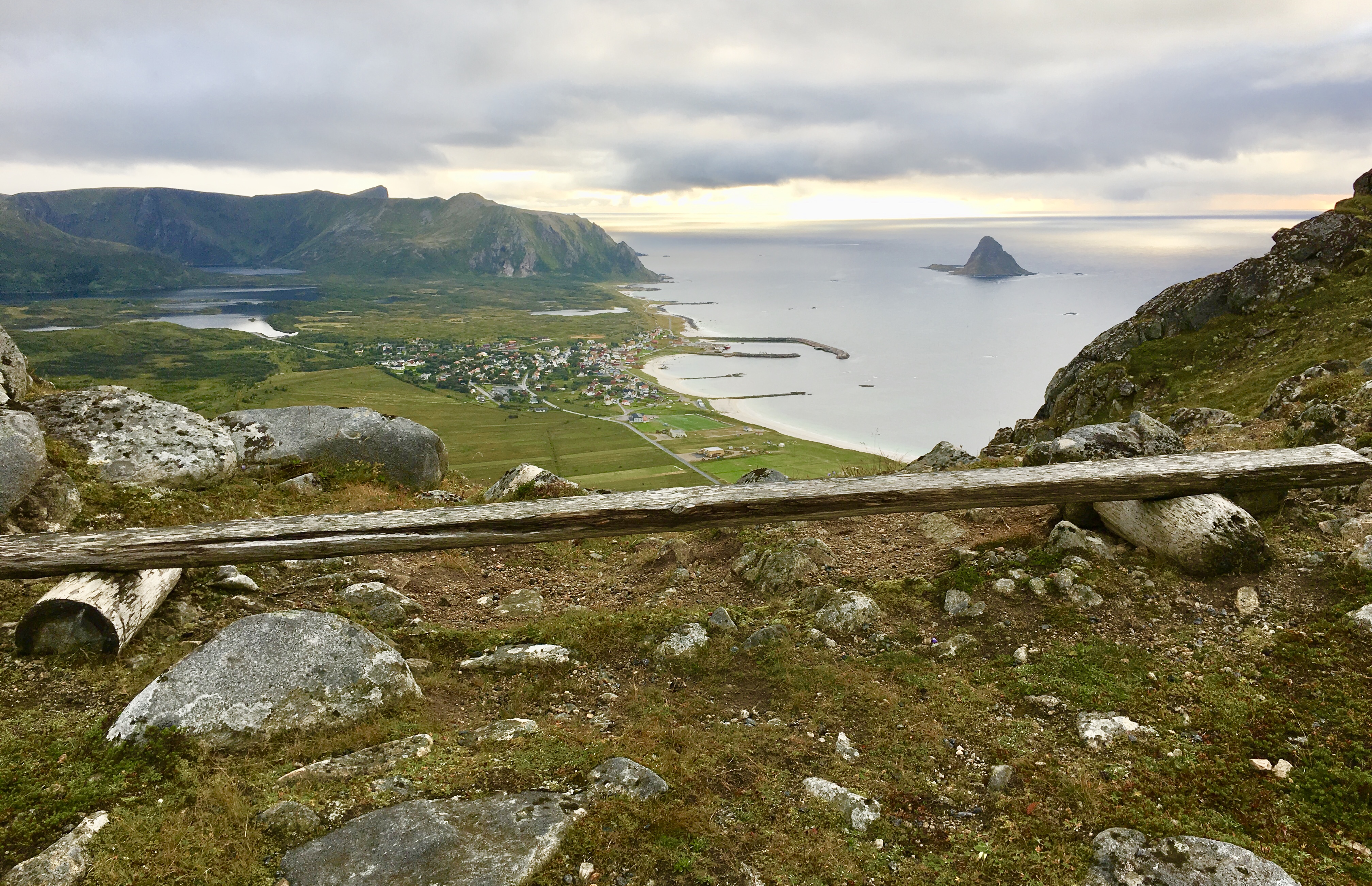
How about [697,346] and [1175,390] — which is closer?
[1175,390]

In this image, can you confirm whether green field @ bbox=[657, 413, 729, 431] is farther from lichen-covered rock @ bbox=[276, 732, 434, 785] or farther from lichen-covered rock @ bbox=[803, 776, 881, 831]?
lichen-covered rock @ bbox=[803, 776, 881, 831]

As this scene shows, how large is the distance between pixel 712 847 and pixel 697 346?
610ft

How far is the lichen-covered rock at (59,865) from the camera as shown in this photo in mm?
3811

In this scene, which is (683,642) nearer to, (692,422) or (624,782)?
(624,782)

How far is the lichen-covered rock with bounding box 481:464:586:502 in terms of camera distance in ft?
45.7

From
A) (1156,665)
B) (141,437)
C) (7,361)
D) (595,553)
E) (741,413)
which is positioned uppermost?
(7,361)

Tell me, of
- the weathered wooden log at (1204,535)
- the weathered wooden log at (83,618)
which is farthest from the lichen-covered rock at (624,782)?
the weathered wooden log at (1204,535)

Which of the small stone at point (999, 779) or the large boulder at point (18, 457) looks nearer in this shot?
the small stone at point (999, 779)

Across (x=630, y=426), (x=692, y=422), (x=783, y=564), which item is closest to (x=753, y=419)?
(x=692, y=422)

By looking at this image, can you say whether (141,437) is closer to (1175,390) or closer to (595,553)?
(595,553)

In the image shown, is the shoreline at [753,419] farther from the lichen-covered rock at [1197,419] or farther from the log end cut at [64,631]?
the log end cut at [64,631]

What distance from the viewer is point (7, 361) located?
13375 millimetres

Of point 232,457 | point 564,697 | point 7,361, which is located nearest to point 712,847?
point 564,697

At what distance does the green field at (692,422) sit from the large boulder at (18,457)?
3617 inches
